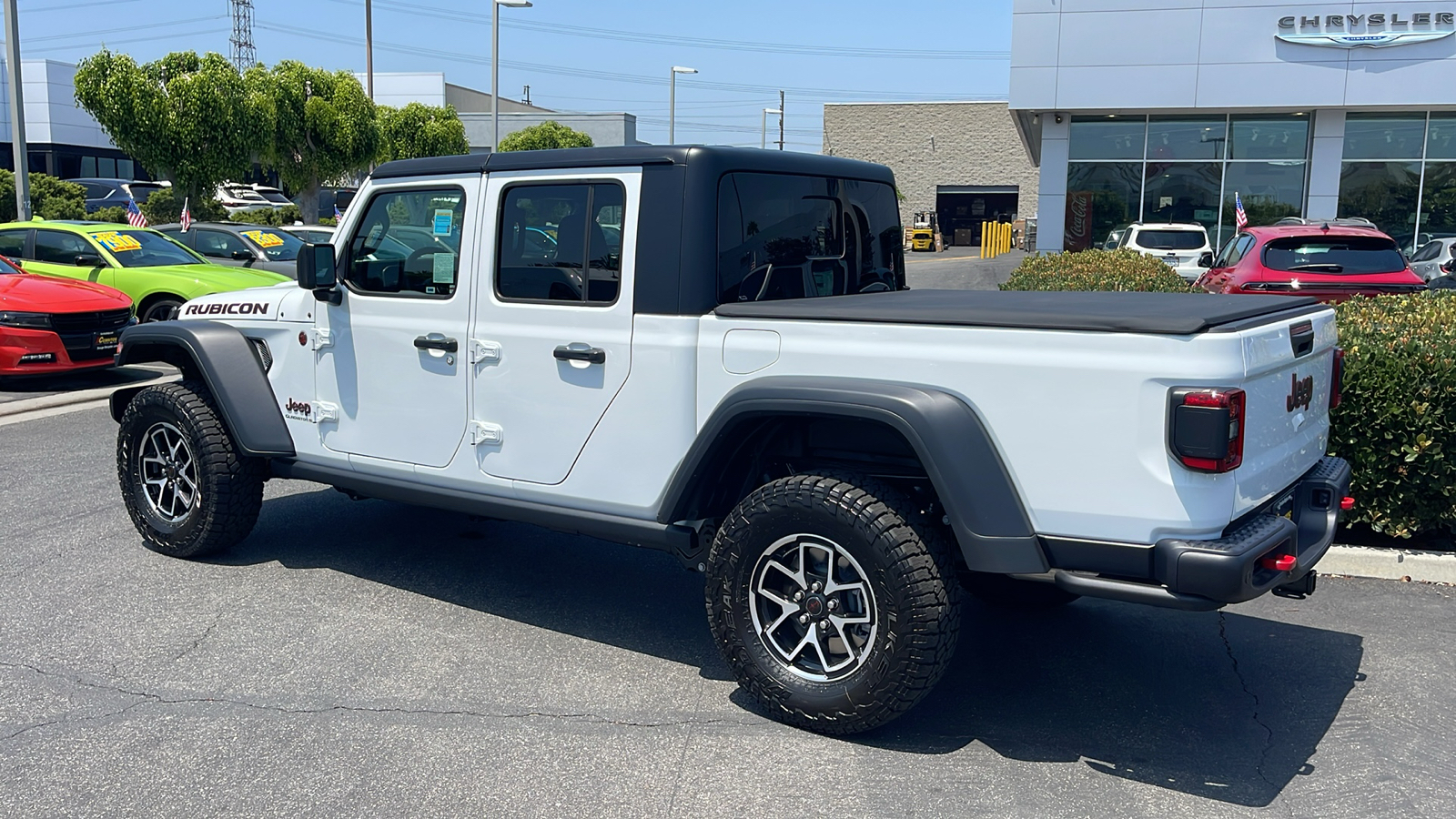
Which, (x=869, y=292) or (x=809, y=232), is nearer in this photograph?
(x=809, y=232)

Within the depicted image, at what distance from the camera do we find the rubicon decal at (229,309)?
5.74 metres

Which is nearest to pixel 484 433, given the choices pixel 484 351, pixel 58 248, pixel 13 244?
pixel 484 351

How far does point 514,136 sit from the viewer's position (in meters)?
45.4

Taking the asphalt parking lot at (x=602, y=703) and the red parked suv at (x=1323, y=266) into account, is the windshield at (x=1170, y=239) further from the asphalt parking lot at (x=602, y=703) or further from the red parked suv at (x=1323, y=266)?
the asphalt parking lot at (x=602, y=703)

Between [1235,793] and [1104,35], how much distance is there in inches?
937

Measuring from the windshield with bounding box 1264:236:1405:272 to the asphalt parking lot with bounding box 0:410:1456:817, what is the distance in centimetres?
615

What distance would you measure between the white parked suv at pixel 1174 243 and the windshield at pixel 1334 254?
8828mm

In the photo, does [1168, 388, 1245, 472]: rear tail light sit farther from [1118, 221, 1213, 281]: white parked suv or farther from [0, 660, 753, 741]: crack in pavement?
[1118, 221, 1213, 281]: white parked suv

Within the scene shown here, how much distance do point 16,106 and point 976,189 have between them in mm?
45692

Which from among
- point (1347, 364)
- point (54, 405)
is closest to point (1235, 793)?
point (1347, 364)

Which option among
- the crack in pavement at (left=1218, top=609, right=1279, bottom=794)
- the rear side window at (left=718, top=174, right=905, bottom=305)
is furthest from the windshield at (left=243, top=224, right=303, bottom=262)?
the crack in pavement at (left=1218, top=609, right=1279, bottom=794)

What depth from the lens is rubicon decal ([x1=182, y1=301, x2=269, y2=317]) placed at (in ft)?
18.8

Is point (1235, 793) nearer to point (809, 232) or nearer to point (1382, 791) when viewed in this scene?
point (1382, 791)

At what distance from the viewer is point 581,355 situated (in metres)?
4.52
